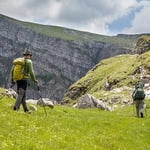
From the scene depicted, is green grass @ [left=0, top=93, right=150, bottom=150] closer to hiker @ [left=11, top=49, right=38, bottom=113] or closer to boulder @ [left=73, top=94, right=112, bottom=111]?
hiker @ [left=11, top=49, right=38, bottom=113]

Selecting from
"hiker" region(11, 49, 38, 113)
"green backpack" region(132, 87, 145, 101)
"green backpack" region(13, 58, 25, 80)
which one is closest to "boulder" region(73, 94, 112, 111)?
"green backpack" region(132, 87, 145, 101)

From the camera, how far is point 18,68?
94.6ft

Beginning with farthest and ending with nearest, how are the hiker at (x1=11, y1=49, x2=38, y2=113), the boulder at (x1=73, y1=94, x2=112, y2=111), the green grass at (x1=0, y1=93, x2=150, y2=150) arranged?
the boulder at (x1=73, y1=94, x2=112, y2=111) < the hiker at (x1=11, y1=49, x2=38, y2=113) < the green grass at (x1=0, y1=93, x2=150, y2=150)

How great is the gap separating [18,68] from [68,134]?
7.36 meters

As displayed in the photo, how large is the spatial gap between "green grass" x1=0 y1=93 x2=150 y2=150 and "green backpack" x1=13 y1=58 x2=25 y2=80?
2.64 meters

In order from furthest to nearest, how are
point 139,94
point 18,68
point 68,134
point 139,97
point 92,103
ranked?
point 92,103 < point 139,97 < point 139,94 < point 18,68 < point 68,134

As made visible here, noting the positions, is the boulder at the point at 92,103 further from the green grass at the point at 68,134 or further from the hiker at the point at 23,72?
the hiker at the point at 23,72

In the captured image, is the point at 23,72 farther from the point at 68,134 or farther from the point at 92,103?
the point at 92,103

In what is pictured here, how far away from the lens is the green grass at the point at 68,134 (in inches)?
742

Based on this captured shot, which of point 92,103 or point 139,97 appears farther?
point 92,103

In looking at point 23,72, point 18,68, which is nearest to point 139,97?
point 23,72

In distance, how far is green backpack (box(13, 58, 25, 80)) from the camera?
28.7 m

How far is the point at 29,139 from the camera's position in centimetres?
1898

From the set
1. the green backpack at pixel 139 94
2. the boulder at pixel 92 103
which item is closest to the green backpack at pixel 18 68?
the green backpack at pixel 139 94
